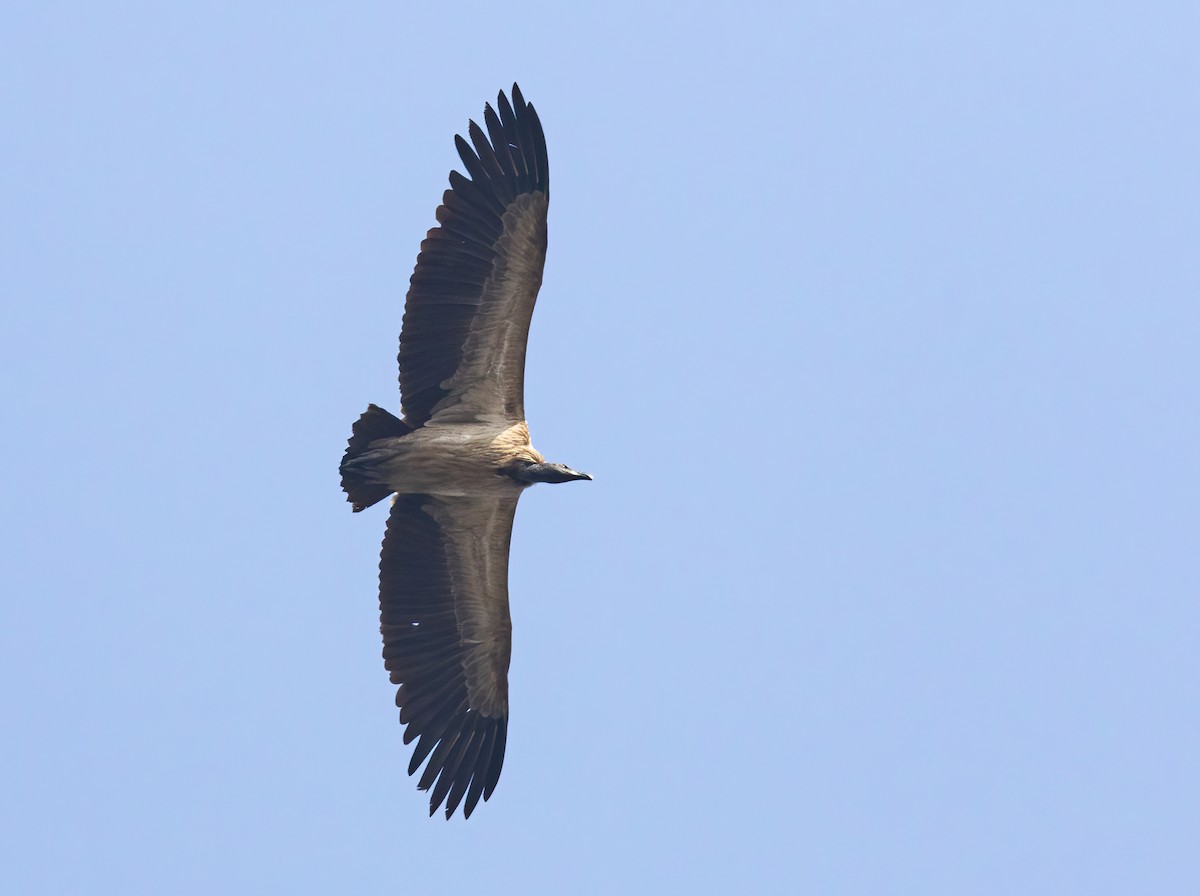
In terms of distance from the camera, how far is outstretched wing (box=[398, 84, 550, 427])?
671 inches

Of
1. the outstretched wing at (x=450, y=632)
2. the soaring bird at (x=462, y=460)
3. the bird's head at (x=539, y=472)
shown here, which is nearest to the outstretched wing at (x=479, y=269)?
the soaring bird at (x=462, y=460)

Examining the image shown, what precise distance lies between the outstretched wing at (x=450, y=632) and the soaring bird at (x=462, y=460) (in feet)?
0.05

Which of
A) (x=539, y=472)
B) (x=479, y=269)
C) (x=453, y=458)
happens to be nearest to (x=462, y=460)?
(x=453, y=458)

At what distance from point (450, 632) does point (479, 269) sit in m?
3.97

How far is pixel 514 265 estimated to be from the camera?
17203mm

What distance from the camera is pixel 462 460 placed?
17438 mm

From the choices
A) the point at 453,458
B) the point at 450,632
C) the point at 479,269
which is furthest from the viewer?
the point at 450,632

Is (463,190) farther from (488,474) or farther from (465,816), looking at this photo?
(465,816)

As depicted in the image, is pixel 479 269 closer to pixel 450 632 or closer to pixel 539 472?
pixel 539 472

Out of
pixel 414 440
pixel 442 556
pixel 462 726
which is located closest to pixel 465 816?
pixel 462 726

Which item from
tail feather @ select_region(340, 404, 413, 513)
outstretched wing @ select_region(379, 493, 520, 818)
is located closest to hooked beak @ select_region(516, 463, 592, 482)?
outstretched wing @ select_region(379, 493, 520, 818)

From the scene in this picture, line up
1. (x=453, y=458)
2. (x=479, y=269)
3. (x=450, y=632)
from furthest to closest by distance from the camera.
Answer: (x=450, y=632) < (x=453, y=458) < (x=479, y=269)

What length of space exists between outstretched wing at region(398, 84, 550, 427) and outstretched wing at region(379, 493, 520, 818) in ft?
4.32

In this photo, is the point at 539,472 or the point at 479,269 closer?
the point at 479,269
